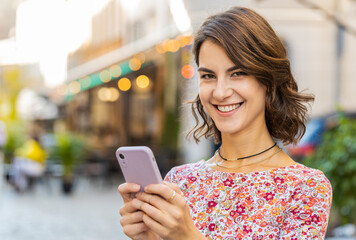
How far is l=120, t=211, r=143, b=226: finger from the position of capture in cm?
175

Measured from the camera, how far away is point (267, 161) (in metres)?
1.97

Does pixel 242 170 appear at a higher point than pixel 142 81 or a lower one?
higher

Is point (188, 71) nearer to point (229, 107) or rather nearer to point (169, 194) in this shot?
point (229, 107)

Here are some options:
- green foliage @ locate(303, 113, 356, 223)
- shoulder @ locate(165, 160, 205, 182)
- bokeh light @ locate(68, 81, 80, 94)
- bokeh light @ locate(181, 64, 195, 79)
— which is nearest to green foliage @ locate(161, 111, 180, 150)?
bokeh light @ locate(68, 81, 80, 94)

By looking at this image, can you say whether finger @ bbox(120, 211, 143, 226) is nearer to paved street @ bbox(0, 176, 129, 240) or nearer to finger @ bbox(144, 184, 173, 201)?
finger @ bbox(144, 184, 173, 201)

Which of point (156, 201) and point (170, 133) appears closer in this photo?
point (156, 201)

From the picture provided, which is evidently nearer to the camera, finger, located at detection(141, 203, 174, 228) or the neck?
finger, located at detection(141, 203, 174, 228)

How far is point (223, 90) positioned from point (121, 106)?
18925mm

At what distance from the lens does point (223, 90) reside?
1.88 m

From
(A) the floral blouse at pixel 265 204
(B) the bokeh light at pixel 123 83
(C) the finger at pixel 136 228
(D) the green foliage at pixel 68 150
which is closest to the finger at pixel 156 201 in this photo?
(C) the finger at pixel 136 228

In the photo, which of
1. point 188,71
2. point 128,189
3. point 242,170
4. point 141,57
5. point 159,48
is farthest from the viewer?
point 141,57

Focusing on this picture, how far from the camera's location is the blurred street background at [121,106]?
8411mm

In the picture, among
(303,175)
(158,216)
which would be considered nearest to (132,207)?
(158,216)

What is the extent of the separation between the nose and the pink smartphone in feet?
1.02
